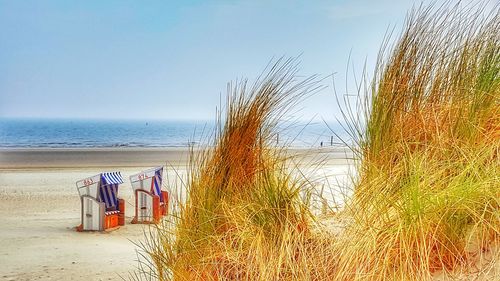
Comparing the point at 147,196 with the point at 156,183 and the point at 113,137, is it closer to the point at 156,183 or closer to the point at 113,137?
the point at 156,183

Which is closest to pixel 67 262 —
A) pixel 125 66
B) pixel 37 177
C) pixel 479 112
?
pixel 479 112

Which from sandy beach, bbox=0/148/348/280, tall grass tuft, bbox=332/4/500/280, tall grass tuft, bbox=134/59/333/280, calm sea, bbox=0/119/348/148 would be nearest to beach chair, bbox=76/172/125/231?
sandy beach, bbox=0/148/348/280

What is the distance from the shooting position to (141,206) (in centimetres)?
678

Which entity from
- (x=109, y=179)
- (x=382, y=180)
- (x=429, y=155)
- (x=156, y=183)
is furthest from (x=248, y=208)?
(x=156, y=183)

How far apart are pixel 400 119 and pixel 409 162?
0.33m

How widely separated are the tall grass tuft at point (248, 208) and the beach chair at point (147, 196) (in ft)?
13.0

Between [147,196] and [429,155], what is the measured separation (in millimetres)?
4778

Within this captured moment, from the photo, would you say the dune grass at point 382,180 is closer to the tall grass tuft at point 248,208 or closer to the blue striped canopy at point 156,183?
the tall grass tuft at point 248,208

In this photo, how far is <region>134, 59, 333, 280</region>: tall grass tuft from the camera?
85.4 inches

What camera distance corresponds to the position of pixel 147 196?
264 inches

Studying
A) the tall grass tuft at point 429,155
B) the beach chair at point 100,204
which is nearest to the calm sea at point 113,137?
the tall grass tuft at point 429,155

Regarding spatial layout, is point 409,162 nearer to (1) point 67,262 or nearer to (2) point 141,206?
(1) point 67,262

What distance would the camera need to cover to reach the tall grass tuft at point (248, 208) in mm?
2168

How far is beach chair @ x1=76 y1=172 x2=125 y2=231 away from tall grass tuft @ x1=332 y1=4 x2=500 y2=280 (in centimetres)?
414
